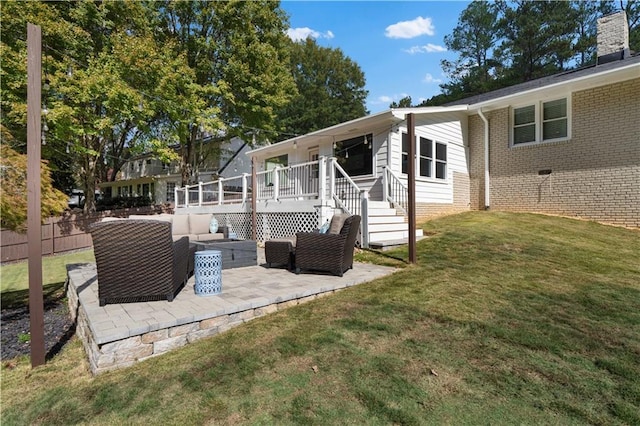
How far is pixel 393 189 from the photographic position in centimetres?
948

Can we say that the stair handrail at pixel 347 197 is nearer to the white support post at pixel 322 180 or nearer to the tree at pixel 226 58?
the white support post at pixel 322 180

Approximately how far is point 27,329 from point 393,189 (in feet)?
26.6

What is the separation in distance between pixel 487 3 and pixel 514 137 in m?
22.2

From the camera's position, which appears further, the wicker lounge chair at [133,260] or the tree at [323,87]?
the tree at [323,87]

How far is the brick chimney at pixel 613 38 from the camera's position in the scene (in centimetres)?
1064

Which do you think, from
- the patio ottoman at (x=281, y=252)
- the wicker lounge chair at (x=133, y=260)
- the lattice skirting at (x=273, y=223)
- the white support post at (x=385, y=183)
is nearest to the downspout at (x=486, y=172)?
the white support post at (x=385, y=183)

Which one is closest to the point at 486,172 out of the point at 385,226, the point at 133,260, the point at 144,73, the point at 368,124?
the point at 368,124

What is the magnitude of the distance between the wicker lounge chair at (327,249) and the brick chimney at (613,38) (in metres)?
11.5

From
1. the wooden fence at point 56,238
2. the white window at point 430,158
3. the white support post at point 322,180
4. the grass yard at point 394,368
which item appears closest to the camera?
the grass yard at point 394,368

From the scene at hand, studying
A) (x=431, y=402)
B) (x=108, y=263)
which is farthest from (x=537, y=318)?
(x=108, y=263)

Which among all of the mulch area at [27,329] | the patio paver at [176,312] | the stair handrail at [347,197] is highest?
the stair handrail at [347,197]

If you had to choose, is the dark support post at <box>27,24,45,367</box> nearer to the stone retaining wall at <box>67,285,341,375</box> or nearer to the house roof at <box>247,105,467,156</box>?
the stone retaining wall at <box>67,285,341,375</box>

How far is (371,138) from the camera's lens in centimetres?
1033

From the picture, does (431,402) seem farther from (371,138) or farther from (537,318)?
(371,138)
